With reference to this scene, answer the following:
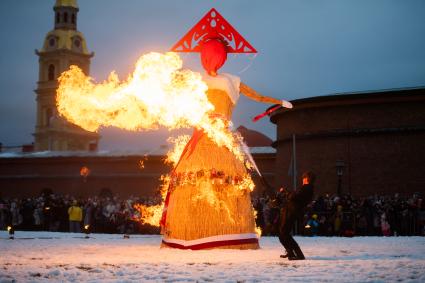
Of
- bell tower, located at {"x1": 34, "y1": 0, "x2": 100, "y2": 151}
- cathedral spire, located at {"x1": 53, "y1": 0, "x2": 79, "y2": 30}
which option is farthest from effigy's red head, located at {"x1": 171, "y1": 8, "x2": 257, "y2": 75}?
cathedral spire, located at {"x1": 53, "y1": 0, "x2": 79, "y2": 30}

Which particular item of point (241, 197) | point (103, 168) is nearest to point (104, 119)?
point (241, 197)

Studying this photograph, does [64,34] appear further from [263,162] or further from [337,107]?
[337,107]

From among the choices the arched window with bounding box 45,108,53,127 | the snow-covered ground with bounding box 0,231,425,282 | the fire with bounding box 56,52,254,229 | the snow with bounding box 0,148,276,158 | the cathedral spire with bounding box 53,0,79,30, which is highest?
the cathedral spire with bounding box 53,0,79,30

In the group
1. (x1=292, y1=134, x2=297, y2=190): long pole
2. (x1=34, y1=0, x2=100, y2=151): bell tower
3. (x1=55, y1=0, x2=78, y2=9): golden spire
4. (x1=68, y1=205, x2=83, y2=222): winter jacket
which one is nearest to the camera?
(x1=68, y1=205, x2=83, y2=222): winter jacket

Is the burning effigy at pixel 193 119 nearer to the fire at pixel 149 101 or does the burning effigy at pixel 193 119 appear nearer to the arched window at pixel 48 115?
the fire at pixel 149 101

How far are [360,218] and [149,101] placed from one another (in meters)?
12.8

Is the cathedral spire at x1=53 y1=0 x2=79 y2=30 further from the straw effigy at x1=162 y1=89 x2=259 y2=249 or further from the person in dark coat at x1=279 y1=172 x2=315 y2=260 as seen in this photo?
the person in dark coat at x1=279 y1=172 x2=315 y2=260

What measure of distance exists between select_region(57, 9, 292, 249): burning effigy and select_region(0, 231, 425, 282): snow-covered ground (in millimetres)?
565

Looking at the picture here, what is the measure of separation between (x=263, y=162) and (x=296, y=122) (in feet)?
35.8

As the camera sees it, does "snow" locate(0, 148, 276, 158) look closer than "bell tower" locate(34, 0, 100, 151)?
Yes

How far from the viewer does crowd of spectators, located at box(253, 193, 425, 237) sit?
22.5 m

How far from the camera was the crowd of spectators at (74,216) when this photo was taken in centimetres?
2575

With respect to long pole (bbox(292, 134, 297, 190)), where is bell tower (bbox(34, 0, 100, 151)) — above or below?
above

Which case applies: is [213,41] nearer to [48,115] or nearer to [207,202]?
[207,202]
